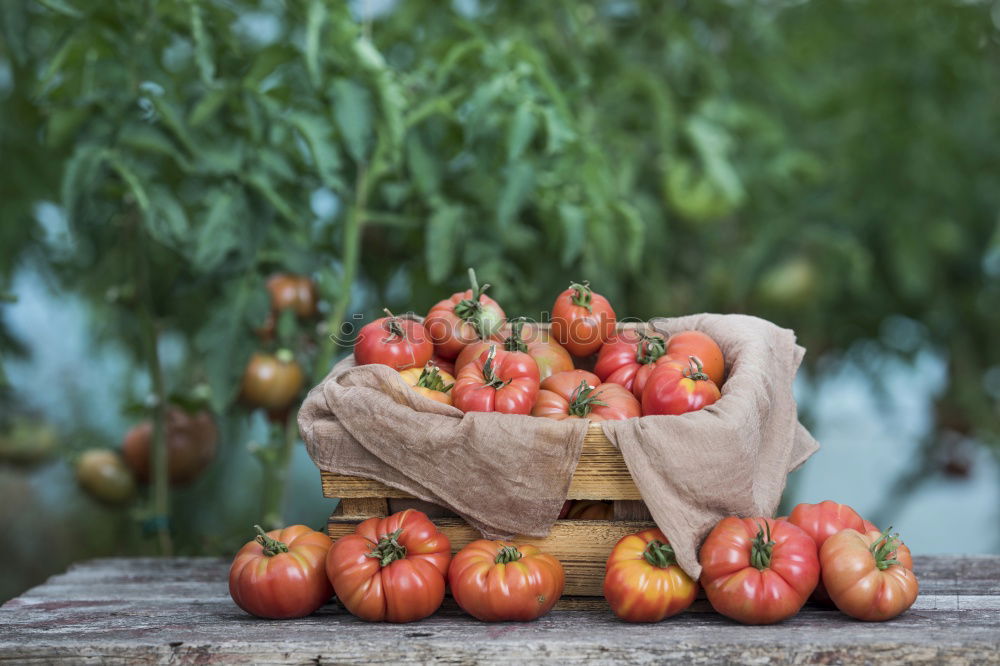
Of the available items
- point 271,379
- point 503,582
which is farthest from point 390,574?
point 271,379

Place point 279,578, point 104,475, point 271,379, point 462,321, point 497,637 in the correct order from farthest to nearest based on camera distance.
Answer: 1. point 104,475
2. point 271,379
3. point 462,321
4. point 279,578
5. point 497,637

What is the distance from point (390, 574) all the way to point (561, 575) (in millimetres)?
257

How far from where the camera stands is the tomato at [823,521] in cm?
162

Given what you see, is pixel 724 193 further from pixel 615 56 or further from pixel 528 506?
pixel 528 506

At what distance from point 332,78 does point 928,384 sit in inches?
96.1

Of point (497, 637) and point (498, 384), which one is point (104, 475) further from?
point (497, 637)

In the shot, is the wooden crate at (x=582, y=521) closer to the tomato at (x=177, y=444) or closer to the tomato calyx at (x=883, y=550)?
the tomato calyx at (x=883, y=550)

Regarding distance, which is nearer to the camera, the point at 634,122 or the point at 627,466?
the point at 627,466

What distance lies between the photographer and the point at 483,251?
2393 millimetres

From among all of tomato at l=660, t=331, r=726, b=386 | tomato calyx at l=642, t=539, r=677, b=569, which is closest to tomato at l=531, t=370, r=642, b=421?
tomato at l=660, t=331, r=726, b=386

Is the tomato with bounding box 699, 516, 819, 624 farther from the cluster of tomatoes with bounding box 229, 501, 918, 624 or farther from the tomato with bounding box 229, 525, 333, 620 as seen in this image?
the tomato with bounding box 229, 525, 333, 620

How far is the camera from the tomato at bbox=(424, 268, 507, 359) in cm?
177

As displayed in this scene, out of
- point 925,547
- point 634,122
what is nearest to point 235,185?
point 634,122

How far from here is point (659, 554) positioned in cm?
151
